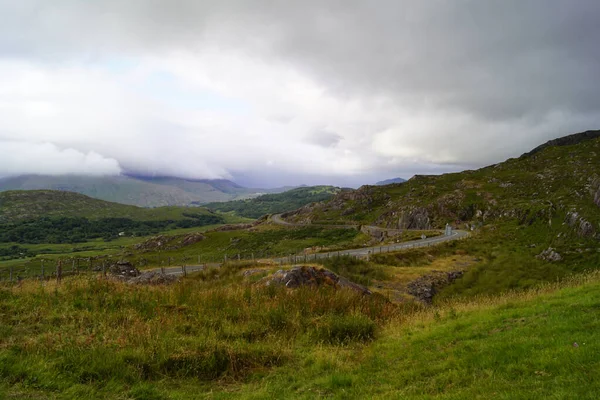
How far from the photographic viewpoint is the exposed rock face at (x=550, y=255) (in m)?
37.4

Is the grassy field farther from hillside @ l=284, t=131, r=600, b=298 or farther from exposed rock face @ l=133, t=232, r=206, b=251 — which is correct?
exposed rock face @ l=133, t=232, r=206, b=251

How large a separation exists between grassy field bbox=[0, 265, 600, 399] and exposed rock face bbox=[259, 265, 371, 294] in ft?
13.7

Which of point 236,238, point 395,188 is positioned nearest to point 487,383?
point 236,238

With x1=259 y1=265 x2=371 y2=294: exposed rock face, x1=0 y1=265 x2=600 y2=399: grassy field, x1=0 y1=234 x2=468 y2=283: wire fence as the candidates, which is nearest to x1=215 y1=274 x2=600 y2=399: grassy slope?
x1=0 y1=265 x2=600 y2=399: grassy field

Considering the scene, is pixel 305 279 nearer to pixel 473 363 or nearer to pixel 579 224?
pixel 473 363

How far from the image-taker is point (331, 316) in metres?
12.2

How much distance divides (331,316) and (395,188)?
526 ft

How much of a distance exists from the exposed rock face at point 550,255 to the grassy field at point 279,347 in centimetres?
3113

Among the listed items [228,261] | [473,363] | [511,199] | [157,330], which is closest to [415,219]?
[511,199]

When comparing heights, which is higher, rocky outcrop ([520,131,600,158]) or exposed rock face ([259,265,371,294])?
rocky outcrop ([520,131,600,158])

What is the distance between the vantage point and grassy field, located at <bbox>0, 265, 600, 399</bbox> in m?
6.88

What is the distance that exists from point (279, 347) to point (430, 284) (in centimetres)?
2615

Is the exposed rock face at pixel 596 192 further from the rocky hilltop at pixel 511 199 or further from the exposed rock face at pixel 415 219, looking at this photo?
the exposed rock face at pixel 415 219

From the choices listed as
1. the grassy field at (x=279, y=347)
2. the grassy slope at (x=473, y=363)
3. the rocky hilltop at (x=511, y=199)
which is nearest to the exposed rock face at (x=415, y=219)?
the rocky hilltop at (x=511, y=199)
